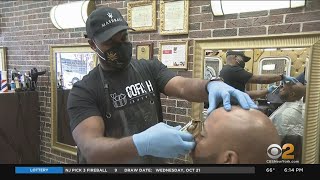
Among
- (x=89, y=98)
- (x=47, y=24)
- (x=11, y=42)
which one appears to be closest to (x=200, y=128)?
(x=89, y=98)

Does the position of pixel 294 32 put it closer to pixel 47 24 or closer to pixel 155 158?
pixel 155 158

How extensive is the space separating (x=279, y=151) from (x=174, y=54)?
63 centimetres

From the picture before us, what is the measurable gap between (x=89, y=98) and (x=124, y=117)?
0.15 m

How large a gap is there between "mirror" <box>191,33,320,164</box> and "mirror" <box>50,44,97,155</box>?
608 millimetres

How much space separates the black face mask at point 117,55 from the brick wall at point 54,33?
17 centimetres


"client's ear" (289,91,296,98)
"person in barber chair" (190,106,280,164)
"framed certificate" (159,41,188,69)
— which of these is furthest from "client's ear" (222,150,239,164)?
"framed certificate" (159,41,188,69)

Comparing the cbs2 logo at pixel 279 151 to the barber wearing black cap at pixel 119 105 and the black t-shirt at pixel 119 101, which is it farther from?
the black t-shirt at pixel 119 101

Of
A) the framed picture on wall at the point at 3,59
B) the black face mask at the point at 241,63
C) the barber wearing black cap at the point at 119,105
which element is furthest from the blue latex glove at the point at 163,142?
the framed picture on wall at the point at 3,59

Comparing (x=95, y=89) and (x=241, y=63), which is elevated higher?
(x=241, y=63)

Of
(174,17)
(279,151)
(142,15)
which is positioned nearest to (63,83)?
(142,15)

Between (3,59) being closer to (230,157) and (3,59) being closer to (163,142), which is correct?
(163,142)

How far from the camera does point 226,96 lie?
2.91 feet

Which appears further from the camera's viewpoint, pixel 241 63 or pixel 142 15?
pixel 142 15

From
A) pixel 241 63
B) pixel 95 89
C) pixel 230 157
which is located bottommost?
pixel 230 157
